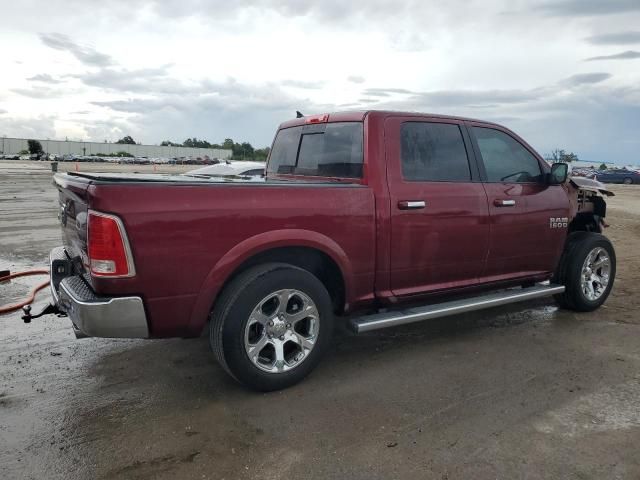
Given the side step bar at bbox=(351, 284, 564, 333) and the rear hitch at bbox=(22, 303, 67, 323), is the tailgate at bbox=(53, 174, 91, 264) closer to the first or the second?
the rear hitch at bbox=(22, 303, 67, 323)

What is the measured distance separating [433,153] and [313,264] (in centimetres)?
141

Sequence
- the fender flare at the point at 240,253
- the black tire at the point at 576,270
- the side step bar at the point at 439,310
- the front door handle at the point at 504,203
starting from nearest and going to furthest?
the fender flare at the point at 240,253 → the side step bar at the point at 439,310 → the front door handle at the point at 504,203 → the black tire at the point at 576,270

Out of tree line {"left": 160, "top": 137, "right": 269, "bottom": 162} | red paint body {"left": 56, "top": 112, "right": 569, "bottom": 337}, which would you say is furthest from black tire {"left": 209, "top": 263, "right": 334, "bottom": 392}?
tree line {"left": 160, "top": 137, "right": 269, "bottom": 162}

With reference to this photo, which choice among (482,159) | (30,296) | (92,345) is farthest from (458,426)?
(30,296)

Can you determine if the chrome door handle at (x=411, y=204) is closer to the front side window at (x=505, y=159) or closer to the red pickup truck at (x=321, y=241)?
the red pickup truck at (x=321, y=241)

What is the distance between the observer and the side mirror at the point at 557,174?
16.7 ft

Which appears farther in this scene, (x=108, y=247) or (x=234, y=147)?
(x=234, y=147)

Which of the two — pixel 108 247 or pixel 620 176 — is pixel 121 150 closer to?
pixel 620 176

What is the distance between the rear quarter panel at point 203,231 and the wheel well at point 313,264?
14 cm

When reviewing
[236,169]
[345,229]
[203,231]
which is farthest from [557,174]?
[236,169]

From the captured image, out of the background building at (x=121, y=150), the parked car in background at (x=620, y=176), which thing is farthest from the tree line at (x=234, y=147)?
the parked car in background at (x=620, y=176)

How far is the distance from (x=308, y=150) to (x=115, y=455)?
2.99 meters

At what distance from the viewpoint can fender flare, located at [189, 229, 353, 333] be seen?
3357mm

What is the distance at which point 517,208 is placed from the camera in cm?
482
